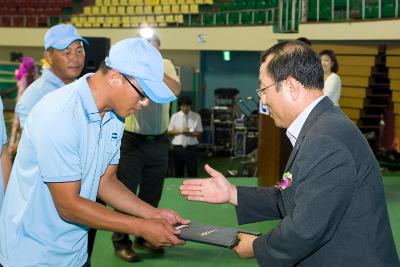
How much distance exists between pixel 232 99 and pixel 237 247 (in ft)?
43.3

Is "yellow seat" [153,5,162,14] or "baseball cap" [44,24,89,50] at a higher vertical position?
"yellow seat" [153,5,162,14]

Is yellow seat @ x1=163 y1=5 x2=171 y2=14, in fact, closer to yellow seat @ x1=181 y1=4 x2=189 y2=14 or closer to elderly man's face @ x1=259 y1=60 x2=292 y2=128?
yellow seat @ x1=181 y1=4 x2=189 y2=14

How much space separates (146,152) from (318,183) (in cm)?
300

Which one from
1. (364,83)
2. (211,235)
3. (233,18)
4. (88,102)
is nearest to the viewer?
(88,102)

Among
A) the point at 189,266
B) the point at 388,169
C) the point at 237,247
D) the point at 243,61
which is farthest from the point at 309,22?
the point at 237,247

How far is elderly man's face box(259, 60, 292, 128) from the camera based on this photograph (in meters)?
2.11

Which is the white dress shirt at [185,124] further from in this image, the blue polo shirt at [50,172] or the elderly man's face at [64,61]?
A: the blue polo shirt at [50,172]

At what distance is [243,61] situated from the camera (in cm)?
1716

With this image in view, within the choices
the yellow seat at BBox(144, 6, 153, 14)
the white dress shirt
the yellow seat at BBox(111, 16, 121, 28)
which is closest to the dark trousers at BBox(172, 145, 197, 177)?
the white dress shirt

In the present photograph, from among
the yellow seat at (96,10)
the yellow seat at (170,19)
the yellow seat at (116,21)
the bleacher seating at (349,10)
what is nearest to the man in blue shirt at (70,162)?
the bleacher seating at (349,10)

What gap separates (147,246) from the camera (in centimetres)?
481

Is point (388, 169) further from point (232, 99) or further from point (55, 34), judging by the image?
point (55, 34)

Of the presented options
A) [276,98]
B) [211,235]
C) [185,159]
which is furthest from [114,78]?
[185,159]

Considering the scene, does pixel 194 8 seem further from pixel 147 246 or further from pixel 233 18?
pixel 147 246
